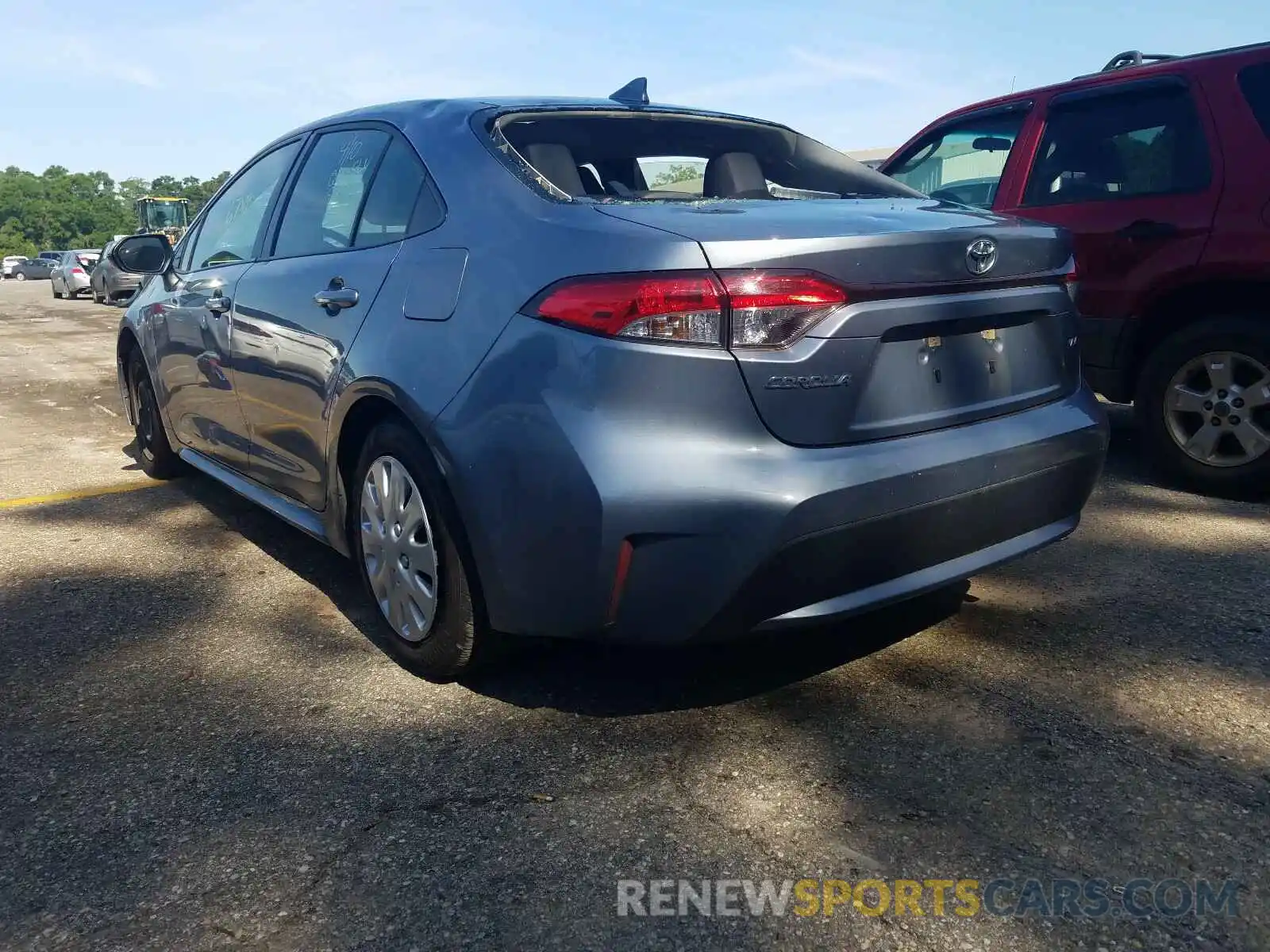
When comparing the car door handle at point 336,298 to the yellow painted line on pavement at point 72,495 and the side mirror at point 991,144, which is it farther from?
the side mirror at point 991,144

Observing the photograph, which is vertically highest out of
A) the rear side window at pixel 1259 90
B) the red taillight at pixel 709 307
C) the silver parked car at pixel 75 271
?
the rear side window at pixel 1259 90

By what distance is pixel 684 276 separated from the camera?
221cm

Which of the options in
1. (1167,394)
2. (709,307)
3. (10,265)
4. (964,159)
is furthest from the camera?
(10,265)

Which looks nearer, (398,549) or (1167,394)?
(398,549)

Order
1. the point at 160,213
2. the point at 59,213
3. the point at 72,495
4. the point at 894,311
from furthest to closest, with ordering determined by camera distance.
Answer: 1. the point at 59,213
2. the point at 160,213
3. the point at 72,495
4. the point at 894,311

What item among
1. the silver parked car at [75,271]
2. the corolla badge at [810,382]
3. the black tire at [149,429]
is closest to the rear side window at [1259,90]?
the corolla badge at [810,382]

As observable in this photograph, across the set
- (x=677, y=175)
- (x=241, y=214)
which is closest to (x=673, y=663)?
(x=677, y=175)

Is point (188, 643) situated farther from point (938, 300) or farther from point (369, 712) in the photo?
point (938, 300)

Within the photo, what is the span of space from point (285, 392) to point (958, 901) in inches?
97.1

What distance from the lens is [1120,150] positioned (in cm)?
475

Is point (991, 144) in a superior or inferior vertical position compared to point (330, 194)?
superior

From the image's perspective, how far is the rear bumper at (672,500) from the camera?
7.30 feet

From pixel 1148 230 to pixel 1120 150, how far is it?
1.57 ft

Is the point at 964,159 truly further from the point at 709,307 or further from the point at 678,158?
the point at 709,307
